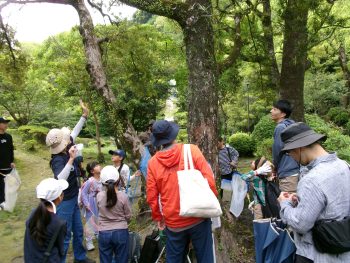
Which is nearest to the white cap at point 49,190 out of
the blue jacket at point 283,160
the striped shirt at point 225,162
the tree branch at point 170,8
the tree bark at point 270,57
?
the blue jacket at point 283,160

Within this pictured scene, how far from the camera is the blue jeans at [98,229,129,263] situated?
13.8ft

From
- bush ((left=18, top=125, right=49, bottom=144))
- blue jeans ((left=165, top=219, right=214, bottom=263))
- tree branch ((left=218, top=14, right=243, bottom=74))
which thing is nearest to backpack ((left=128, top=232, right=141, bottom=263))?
blue jeans ((left=165, top=219, right=214, bottom=263))

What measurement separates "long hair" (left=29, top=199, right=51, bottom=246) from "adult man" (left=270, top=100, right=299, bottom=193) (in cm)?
280

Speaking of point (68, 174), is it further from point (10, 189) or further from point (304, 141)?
point (304, 141)

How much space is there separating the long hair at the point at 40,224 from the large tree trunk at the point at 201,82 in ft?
7.63

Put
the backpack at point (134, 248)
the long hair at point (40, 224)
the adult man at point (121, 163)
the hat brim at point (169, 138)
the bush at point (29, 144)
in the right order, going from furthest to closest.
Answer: the bush at point (29, 144)
the adult man at point (121, 163)
the backpack at point (134, 248)
the hat brim at point (169, 138)
the long hair at point (40, 224)

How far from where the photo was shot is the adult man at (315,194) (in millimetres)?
2377

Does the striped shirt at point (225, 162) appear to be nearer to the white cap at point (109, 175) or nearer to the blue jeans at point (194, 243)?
the white cap at point (109, 175)

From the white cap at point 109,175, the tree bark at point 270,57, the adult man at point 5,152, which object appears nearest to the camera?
the white cap at point 109,175

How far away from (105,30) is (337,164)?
Answer: 8297 mm

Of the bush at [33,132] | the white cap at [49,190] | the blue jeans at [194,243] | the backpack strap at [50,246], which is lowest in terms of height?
the bush at [33,132]

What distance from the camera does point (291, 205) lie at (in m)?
2.63

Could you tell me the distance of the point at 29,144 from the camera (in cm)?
1722

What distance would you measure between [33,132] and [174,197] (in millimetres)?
16096
